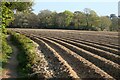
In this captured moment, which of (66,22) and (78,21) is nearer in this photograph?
(66,22)

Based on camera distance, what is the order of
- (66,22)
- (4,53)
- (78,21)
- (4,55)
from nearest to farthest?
(4,55)
(4,53)
(66,22)
(78,21)

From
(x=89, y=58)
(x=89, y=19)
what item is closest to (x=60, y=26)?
(x=89, y=19)

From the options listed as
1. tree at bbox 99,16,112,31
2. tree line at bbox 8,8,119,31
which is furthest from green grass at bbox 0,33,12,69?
tree at bbox 99,16,112,31

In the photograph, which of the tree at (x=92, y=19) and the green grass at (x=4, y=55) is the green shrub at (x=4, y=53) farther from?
the tree at (x=92, y=19)

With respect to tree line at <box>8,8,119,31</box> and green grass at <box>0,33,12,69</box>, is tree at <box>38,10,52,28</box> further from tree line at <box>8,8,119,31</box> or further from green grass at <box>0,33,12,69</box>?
green grass at <box>0,33,12,69</box>

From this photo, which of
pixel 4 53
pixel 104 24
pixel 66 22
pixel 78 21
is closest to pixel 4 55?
pixel 4 53

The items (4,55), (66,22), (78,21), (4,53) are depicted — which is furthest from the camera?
(78,21)

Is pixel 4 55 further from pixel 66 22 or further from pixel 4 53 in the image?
pixel 66 22

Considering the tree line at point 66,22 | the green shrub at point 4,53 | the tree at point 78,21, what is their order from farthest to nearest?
the tree at point 78,21 < the tree line at point 66,22 < the green shrub at point 4,53

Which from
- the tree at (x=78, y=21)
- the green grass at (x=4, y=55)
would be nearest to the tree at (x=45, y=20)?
the tree at (x=78, y=21)

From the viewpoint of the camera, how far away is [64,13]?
459 feet

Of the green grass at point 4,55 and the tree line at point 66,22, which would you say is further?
the tree line at point 66,22

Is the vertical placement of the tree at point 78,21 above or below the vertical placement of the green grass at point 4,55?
below

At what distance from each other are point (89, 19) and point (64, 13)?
12.0 m
